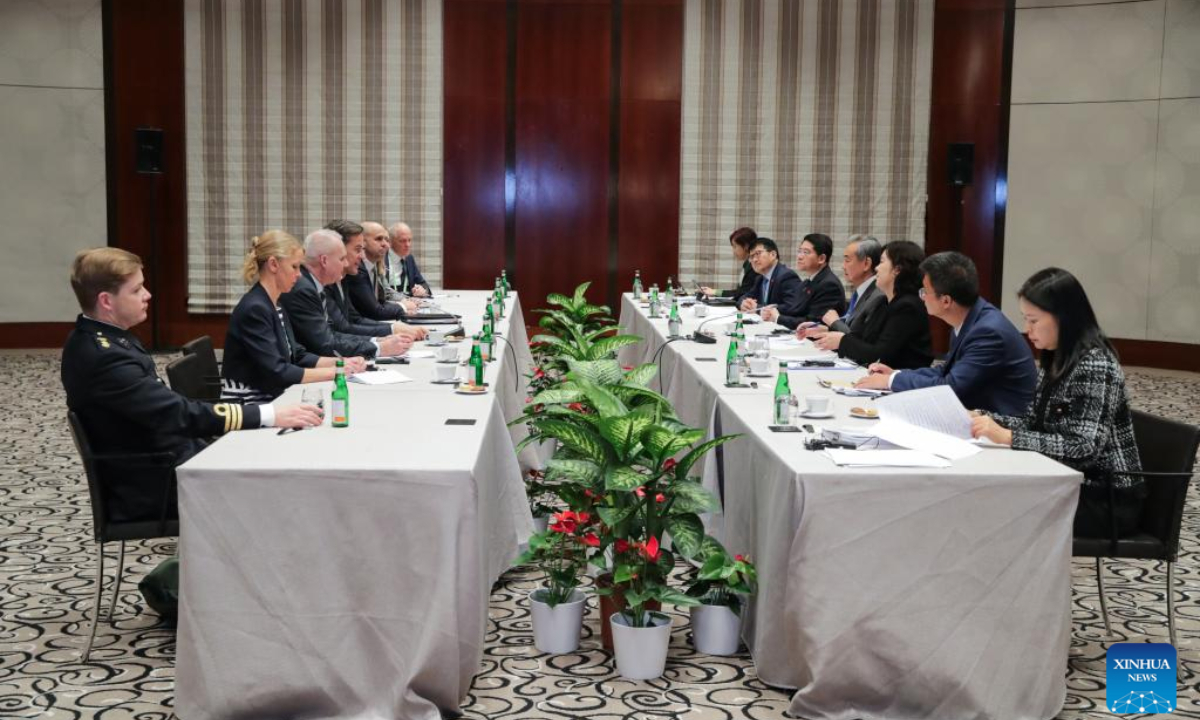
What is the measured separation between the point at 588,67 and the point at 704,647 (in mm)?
8388

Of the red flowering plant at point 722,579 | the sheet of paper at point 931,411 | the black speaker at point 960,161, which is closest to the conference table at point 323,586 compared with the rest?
the red flowering plant at point 722,579

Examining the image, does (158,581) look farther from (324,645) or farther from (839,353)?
(839,353)

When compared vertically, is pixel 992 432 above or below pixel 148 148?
below

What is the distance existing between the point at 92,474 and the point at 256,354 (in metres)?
1.27

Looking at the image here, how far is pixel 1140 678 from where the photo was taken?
117 inches

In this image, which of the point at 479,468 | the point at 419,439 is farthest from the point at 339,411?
the point at 479,468

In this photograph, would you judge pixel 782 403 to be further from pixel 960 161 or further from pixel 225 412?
pixel 960 161

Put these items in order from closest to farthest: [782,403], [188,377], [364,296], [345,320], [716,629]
Result: 1. [716,629]
2. [782,403]
3. [188,377]
4. [345,320]
5. [364,296]

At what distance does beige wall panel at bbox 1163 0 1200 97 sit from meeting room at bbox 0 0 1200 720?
1.3 inches

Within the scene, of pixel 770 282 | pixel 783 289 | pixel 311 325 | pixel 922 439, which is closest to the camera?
pixel 922 439

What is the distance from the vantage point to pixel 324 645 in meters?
3.09

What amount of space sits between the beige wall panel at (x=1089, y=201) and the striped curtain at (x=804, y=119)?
2.90ft

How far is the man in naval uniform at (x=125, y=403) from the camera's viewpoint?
3.57 meters

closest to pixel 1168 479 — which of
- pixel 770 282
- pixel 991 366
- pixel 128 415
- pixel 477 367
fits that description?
pixel 991 366
